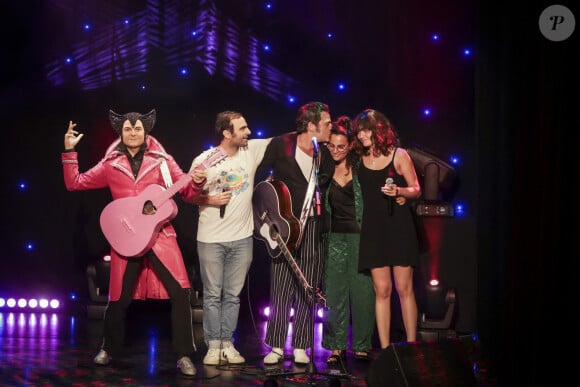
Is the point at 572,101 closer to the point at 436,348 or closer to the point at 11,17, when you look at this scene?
the point at 436,348

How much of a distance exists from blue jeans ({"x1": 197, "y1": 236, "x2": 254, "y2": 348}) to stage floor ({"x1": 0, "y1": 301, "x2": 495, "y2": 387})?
0.28 m

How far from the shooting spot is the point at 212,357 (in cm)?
590

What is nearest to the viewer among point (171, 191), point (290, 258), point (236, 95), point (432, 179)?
point (171, 191)

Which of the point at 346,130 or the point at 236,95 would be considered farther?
the point at 236,95

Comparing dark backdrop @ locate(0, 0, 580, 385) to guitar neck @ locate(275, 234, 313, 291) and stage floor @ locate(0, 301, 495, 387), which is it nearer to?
stage floor @ locate(0, 301, 495, 387)

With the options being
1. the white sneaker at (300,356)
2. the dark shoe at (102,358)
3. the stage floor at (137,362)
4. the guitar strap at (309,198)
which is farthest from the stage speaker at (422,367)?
the dark shoe at (102,358)

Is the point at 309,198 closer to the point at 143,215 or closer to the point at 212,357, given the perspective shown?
the point at 143,215

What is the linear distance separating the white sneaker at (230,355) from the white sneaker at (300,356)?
1.26ft

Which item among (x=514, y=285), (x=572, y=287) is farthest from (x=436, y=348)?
(x=572, y=287)

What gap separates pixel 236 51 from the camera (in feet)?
25.8

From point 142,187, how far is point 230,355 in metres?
1.36

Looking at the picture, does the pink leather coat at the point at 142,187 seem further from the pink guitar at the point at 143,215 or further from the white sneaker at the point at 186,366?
the white sneaker at the point at 186,366

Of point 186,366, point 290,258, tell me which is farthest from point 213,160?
point 186,366

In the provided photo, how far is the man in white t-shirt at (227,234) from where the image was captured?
232 inches
